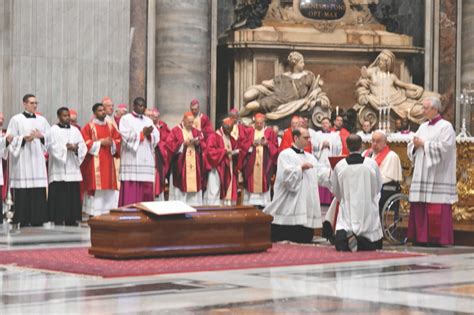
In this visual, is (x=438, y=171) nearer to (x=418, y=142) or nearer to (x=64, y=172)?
(x=418, y=142)

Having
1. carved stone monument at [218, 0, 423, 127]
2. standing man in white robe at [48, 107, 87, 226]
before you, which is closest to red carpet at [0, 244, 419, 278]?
standing man in white robe at [48, 107, 87, 226]

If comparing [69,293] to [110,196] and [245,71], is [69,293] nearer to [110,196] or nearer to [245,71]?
[110,196]

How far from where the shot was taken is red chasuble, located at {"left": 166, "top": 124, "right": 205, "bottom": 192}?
1744 cm

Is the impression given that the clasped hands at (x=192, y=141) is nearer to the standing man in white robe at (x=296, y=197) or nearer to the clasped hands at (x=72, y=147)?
the clasped hands at (x=72, y=147)

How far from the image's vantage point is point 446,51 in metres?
23.3

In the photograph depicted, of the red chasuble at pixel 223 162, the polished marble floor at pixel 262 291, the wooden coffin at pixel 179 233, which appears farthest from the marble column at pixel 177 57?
the polished marble floor at pixel 262 291

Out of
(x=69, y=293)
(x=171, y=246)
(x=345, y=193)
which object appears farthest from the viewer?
(x=345, y=193)

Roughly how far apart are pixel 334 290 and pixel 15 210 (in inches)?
321

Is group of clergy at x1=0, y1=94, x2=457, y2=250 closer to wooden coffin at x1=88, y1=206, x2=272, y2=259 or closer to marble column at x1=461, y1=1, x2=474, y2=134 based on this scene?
wooden coffin at x1=88, y1=206, x2=272, y2=259

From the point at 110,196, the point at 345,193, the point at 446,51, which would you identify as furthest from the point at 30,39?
the point at 446,51

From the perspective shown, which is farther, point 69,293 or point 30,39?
point 30,39

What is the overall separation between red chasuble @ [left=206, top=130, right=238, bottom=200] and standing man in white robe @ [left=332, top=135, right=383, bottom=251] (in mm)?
5747

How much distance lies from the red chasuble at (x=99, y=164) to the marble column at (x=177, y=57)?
3870 mm

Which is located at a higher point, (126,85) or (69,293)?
(126,85)
